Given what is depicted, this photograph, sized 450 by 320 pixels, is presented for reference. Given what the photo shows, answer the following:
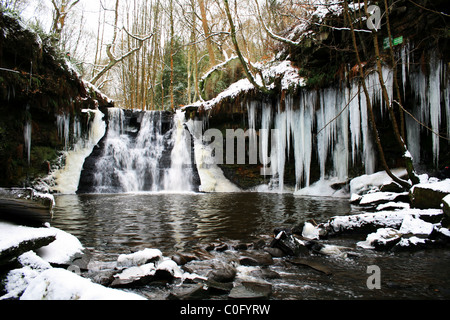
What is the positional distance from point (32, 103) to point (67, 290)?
1092cm

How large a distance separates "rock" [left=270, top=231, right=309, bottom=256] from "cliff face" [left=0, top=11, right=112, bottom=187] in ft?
30.6

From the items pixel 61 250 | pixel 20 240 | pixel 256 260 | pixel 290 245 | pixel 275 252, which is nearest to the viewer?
pixel 20 240

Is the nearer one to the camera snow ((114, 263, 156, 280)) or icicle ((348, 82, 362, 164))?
snow ((114, 263, 156, 280))

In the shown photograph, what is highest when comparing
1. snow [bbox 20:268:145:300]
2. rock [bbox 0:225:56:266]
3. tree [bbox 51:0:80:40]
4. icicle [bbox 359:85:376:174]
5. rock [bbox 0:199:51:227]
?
tree [bbox 51:0:80:40]

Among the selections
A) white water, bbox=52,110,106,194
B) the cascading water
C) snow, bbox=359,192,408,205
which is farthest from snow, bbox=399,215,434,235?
white water, bbox=52,110,106,194

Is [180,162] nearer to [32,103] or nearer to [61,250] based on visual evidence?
[32,103]

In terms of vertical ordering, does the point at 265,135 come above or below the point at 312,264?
above

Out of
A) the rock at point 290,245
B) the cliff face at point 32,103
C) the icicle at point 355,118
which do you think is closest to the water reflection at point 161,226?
the rock at point 290,245

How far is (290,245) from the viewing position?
3.12 m

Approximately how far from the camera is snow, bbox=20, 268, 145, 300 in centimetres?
147

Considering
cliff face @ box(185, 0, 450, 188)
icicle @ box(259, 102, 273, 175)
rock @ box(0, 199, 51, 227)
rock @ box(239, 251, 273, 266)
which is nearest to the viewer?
rock @ box(0, 199, 51, 227)

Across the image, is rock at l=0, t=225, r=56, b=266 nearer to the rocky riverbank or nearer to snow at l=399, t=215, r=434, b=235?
the rocky riverbank

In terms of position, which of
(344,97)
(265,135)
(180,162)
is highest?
(344,97)

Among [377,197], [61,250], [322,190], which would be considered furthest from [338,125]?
[61,250]
